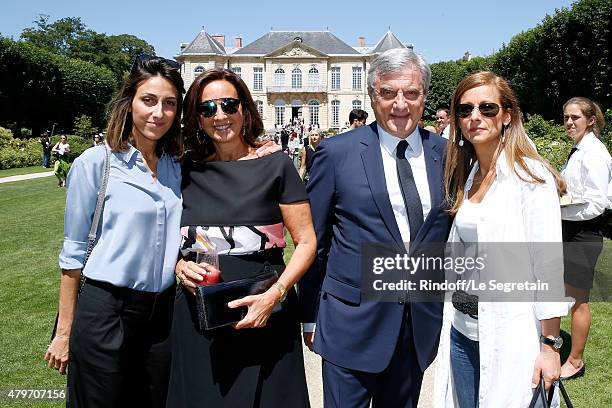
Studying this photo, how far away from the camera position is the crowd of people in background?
7.68 ft

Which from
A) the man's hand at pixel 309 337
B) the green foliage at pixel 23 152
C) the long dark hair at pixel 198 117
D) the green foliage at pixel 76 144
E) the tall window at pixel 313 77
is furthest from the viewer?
the tall window at pixel 313 77

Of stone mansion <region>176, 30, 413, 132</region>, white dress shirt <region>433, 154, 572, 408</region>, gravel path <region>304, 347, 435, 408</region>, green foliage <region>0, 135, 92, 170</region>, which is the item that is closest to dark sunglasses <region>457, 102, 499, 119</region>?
white dress shirt <region>433, 154, 572, 408</region>

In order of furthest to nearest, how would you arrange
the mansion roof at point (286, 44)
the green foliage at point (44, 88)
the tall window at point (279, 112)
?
the tall window at point (279, 112) < the mansion roof at point (286, 44) < the green foliage at point (44, 88)

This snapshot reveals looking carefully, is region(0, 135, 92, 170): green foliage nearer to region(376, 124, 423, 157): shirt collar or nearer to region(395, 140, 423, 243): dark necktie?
region(376, 124, 423, 157): shirt collar

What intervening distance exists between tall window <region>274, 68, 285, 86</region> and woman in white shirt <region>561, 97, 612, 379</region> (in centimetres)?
6522

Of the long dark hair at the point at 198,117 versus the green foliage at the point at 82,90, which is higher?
the green foliage at the point at 82,90

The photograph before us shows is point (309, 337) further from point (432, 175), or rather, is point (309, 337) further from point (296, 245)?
point (432, 175)

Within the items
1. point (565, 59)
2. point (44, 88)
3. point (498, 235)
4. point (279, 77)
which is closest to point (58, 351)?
point (498, 235)

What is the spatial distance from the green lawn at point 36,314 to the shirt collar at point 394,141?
270cm

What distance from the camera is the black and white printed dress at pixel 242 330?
2387mm

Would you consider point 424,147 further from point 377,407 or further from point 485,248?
point 377,407

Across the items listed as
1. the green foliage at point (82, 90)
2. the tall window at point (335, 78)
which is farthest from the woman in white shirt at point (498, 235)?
the tall window at point (335, 78)

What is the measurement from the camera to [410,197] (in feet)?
7.84

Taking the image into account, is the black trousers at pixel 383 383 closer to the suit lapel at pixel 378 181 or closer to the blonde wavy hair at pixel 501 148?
the suit lapel at pixel 378 181
